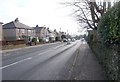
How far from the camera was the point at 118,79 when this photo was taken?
736 cm

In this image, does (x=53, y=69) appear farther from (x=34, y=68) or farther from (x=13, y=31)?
(x=13, y=31)

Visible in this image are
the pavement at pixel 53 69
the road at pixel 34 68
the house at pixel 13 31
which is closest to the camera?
the pavement at pixel 53 69

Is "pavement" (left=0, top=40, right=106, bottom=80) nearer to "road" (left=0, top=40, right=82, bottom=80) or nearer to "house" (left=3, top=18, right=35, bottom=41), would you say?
"road" (left=0, top=40, right=82, bottom=80)

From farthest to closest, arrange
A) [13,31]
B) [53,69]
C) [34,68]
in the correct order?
[13,31]
[34,68]
[53,69]

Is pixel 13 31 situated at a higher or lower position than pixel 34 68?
higher

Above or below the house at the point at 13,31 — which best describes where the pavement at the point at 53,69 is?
below

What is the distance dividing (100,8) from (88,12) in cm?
466

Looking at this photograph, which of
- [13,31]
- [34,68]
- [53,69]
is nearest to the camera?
[53,69]

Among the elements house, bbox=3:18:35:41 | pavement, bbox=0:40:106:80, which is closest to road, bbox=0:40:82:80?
pavement, bbox=0:40:106:80

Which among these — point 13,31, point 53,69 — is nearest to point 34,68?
point 53,69

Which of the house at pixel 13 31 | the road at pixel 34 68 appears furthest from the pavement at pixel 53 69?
the house at pixel 13 31

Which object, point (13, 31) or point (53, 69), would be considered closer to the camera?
point (53, 69)

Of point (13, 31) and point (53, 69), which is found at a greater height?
point (13, 31)

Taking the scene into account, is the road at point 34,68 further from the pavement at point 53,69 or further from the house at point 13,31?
the house at point 13,31
